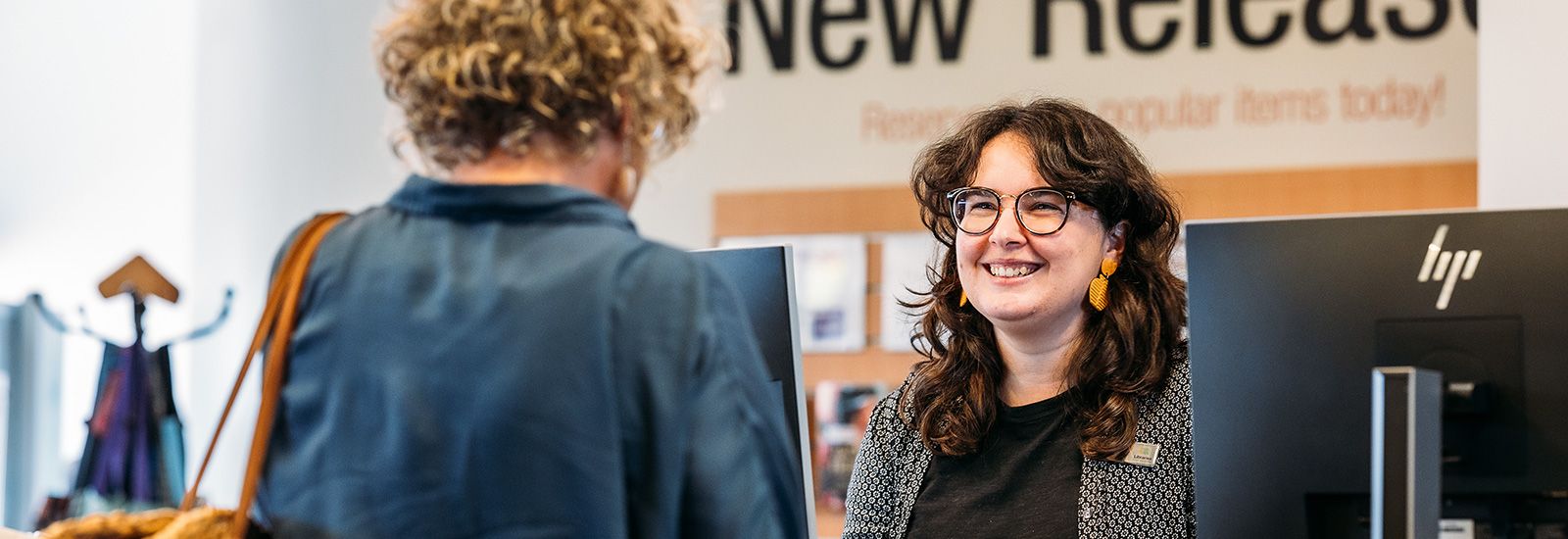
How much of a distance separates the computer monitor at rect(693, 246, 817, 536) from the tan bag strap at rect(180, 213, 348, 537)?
0.81 meters

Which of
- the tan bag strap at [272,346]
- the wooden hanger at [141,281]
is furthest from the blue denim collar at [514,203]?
the wooden hanger at [141,281]

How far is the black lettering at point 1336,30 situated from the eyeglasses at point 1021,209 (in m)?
2.79

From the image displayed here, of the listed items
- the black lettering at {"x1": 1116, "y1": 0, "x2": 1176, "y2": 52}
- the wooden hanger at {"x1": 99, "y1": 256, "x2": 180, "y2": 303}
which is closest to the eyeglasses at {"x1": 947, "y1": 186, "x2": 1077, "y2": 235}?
the black lettering at {"x1": 1116, "y1": 0, "x2": 1176, "y2": 52}

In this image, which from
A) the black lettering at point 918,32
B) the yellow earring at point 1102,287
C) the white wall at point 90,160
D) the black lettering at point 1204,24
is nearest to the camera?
the yellow earring at point 1102,287

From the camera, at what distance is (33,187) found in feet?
18.4

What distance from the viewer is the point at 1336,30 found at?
4.64 metres

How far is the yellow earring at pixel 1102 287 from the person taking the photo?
2226 mm

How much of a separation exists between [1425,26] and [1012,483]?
305cm

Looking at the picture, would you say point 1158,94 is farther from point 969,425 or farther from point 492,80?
point 492,80

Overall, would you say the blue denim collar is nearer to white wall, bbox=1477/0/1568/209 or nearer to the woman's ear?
the woman's ear

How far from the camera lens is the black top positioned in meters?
2.11

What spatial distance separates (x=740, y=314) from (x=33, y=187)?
16.7 feet

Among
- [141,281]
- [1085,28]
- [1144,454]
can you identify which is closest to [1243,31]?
[1085,28]

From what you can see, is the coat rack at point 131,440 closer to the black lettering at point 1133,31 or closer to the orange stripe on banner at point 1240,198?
the orange stripe on banner at point 1240,198
